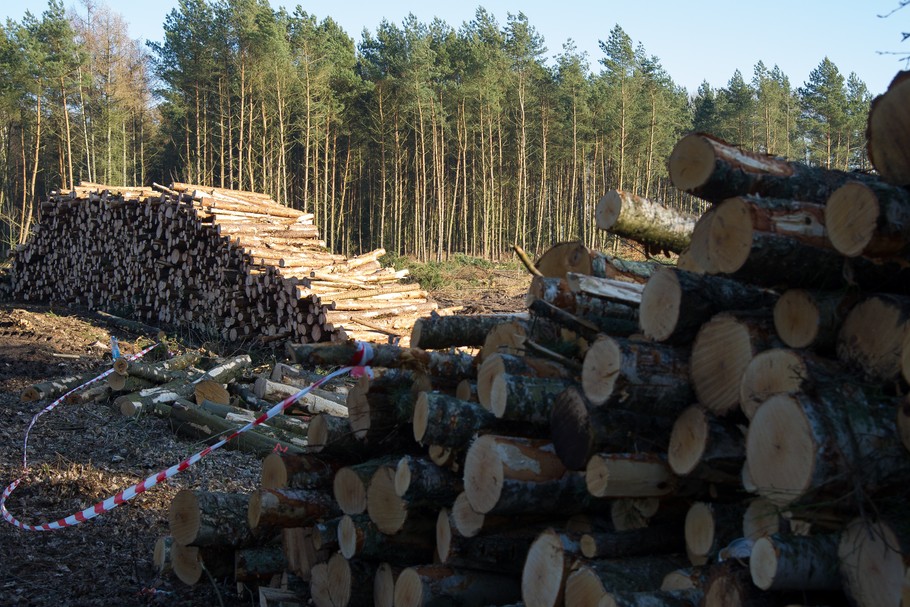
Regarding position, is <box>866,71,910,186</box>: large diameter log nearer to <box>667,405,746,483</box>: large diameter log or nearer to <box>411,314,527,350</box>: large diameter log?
<box>667,405,746,483</box>: large diameter log

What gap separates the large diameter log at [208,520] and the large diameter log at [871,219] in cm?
355

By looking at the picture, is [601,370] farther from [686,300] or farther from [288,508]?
[288,508]

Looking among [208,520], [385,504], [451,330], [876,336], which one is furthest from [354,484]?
[876,336]

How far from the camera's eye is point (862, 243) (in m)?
2.71

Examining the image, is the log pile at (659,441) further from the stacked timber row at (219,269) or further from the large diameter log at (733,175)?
the stacked timber row at (219,269)

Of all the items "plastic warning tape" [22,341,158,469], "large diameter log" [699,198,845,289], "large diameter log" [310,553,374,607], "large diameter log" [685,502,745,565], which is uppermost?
"large diameter log" [699,198,845,289]

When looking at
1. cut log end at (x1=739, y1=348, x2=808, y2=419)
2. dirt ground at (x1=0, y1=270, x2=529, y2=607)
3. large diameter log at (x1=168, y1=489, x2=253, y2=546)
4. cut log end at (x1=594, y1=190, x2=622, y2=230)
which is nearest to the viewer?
cut log end at (x1=739, y1=348, x2=808, y2=419)

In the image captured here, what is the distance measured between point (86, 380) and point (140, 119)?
142 ft

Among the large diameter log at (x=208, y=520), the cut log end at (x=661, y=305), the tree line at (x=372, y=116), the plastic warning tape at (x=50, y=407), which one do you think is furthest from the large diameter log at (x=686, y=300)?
the tree line at (x=372, y=116)

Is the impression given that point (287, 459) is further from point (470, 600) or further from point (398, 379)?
point (470, 600)

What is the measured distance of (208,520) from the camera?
4.72m

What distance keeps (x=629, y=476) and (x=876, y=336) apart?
1019mm

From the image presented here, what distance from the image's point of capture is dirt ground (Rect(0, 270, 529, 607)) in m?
4.91

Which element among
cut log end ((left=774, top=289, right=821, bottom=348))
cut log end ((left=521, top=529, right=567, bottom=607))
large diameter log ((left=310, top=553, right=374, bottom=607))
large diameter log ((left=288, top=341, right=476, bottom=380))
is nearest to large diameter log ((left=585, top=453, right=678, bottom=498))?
cut log end ((left=521, top=529, right=567, bottom=607))
